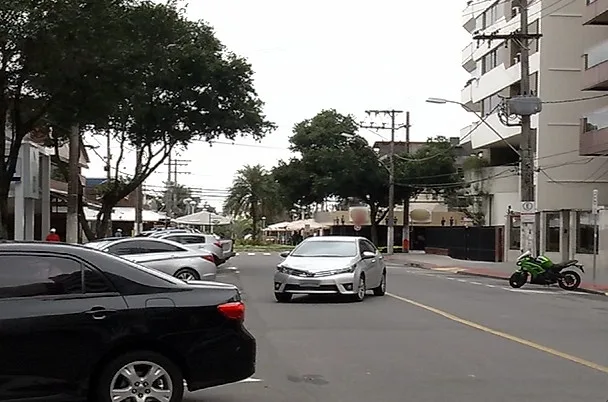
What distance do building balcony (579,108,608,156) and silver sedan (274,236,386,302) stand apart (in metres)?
21.7

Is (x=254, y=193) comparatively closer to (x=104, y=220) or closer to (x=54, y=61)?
(x=104, y=220)

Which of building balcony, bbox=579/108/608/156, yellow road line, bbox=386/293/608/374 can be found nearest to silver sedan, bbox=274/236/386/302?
yellow road line, bbox=386/293/608/374

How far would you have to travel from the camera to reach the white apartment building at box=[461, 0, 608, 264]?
4072 centimetres

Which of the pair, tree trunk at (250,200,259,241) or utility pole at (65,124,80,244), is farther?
tree trunk at (250,200,259,241)

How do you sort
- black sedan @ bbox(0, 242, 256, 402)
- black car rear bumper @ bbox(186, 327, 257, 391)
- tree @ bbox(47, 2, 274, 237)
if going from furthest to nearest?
tree @ bbox(47, 2, 274, 237) < black car rear bumper @ bbox(186, 327, 257, 391) < black sedan @ bbox(0, 242, 256, 402)

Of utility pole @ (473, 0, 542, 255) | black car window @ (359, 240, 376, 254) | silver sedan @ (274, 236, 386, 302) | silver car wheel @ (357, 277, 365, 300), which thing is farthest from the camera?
utility pole @ (473, 0, 542, 255)

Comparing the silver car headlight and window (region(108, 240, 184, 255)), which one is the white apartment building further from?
window (region(108, 240, 184, 255))

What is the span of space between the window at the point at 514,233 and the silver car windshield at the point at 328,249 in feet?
87.8

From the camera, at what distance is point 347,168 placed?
220ft

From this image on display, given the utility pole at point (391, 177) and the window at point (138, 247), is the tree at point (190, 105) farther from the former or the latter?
the utility pole at point (391, 177)

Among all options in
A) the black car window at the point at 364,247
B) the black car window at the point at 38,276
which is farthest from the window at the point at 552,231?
the black car window at the point at 38,276

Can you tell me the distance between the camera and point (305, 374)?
1074 centimetres

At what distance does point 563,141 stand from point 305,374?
42025mm

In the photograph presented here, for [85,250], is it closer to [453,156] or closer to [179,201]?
[453,156]
